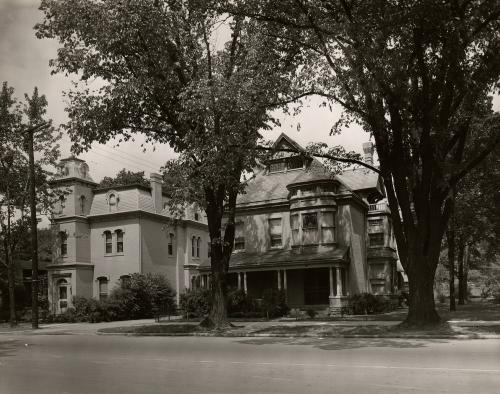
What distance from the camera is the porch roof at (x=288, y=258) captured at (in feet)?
107

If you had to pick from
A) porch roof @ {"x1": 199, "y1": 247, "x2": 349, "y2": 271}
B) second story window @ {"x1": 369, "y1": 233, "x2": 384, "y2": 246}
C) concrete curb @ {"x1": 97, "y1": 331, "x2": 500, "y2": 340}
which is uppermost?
second story window @ {"x1": 369, "y1": 233, "x2": 384, "y2": 246}

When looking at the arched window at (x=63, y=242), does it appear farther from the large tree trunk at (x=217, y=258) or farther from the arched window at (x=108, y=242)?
Answer: the large tree trunk at (x=217, y=258)

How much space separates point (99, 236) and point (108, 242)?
2.78ft

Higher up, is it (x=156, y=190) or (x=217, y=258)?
(x=156, y=190)

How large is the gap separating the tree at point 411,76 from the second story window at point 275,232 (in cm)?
1555

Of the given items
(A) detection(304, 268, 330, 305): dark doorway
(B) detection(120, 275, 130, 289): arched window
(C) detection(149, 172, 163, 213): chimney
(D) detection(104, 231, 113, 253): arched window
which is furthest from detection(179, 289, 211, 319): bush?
(C) detection(149, 172, 163, 213): chimney

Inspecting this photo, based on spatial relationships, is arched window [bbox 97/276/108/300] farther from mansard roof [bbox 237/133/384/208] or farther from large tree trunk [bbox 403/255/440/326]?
large tree trunk [bbox 403/255/440/326]

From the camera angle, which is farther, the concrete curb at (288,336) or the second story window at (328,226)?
the second story window at (328,226)

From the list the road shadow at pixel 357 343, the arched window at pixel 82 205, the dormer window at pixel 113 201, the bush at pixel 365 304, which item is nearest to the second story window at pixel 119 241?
the dormer window at pixel 113 201

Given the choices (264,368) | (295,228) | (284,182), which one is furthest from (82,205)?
(264,368)

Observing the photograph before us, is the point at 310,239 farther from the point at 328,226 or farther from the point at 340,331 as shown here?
the point at 340,331

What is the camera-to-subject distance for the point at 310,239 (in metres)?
34.8

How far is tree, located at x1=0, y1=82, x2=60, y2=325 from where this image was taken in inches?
1350

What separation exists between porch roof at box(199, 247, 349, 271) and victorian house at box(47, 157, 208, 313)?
20.4 ft
